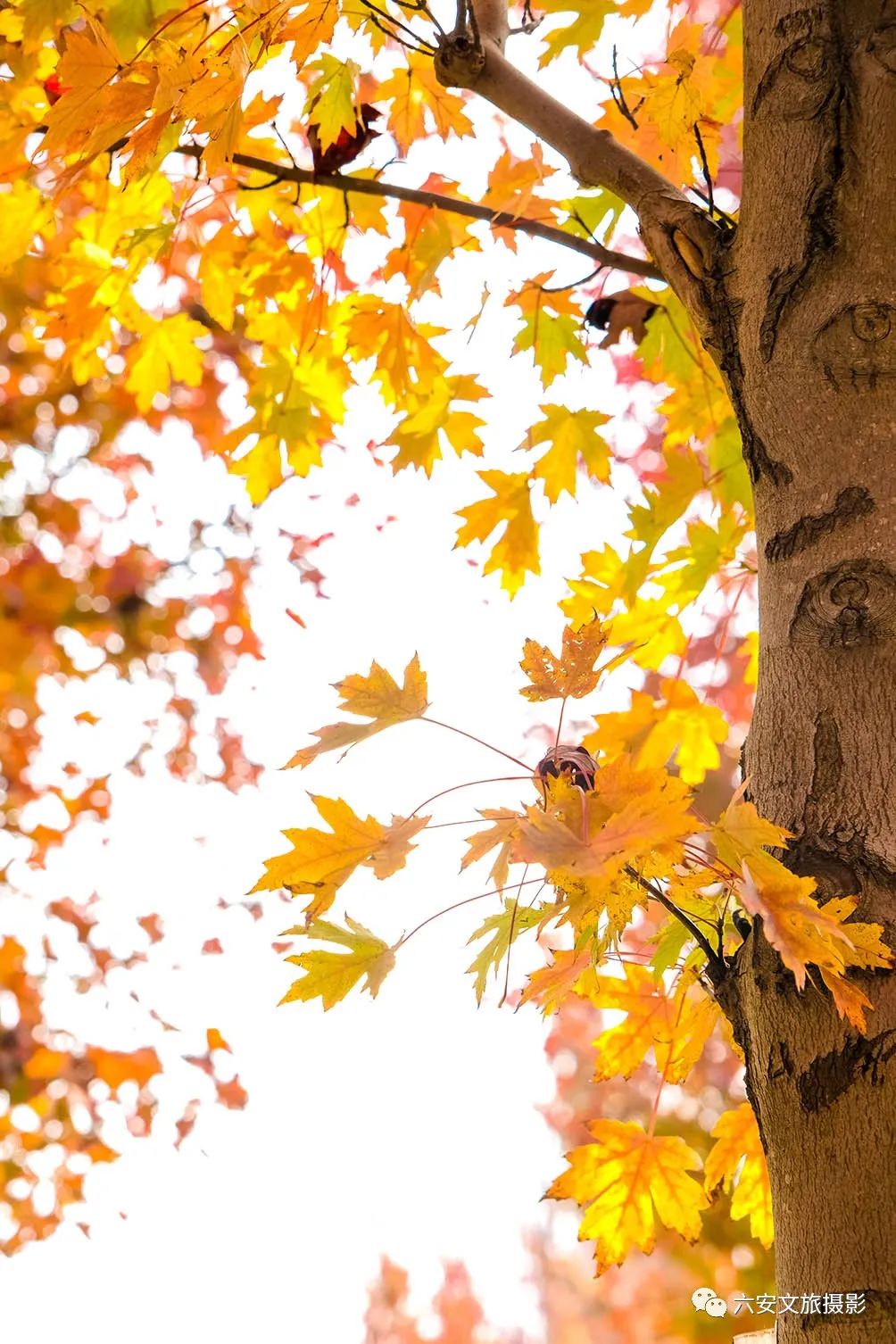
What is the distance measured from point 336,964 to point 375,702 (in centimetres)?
19

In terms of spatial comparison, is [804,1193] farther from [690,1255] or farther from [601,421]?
[690,1255]

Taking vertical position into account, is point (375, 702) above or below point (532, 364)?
below

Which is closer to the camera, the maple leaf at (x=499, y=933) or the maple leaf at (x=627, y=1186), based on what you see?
the maple leaf at (x=499, y=933)

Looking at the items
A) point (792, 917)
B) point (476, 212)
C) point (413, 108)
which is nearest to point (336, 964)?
point (792, 917)

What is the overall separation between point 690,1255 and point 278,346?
4359 mm

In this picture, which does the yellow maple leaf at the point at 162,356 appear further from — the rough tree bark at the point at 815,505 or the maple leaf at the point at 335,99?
the rough tree bark at the point at 815,505

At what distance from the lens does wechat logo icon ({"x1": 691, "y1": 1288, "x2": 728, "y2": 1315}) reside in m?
0.75

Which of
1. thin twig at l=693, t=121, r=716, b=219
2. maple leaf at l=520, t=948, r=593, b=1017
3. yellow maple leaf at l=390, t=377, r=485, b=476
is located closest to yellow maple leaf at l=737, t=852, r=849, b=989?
maple leaf at l=520, t=948, r=593, b=1017

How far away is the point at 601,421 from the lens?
1454 millimetres

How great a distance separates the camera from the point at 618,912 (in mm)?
644

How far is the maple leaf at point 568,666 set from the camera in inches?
28.1

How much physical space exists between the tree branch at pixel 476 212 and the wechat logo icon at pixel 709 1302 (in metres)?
0.92

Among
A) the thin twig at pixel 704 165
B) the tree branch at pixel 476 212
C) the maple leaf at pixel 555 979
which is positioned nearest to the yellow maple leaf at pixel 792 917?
the maple leaf at pixel 555 979

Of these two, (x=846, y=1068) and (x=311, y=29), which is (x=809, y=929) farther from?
(x=311, y=29)
